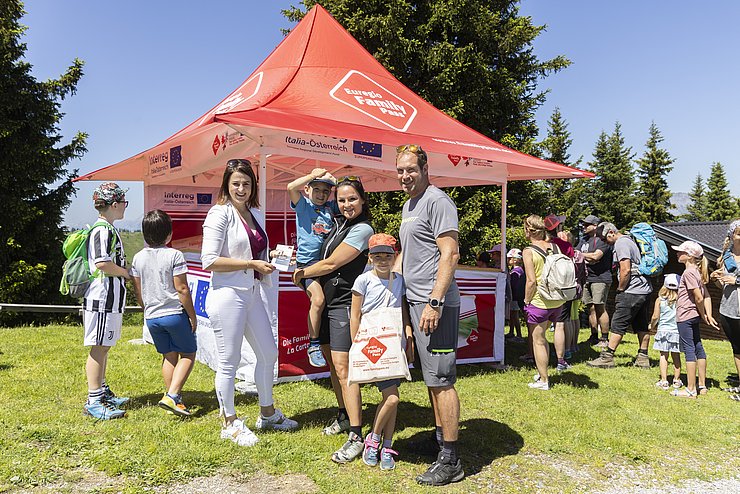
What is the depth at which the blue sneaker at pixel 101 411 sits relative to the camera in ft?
13.4

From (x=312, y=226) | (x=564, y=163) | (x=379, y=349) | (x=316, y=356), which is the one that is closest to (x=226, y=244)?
(x=312, y=226)

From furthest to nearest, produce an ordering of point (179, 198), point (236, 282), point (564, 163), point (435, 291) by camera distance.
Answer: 1. point (564, 163)
2. point (179, 198)
3. point (236, 282)
4. point (435, 291)

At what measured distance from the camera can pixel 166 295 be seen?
4133 millimetres

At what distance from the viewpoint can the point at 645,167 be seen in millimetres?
45875

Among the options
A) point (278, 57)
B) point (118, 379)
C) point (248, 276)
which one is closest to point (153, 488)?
point (248, 276)

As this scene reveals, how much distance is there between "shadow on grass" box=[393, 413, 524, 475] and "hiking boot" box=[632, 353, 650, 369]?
3.64 metres

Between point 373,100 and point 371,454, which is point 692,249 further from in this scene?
point 371,454

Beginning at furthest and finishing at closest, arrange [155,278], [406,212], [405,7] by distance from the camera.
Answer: [405,7]
[155,278]
[406,212]

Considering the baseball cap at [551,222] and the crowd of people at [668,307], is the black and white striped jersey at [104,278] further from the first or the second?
the baseball cap at [551,222]

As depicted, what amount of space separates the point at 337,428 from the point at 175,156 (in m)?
4.94

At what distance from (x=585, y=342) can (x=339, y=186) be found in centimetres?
701

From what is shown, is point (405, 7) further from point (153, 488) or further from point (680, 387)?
point (153, 488)

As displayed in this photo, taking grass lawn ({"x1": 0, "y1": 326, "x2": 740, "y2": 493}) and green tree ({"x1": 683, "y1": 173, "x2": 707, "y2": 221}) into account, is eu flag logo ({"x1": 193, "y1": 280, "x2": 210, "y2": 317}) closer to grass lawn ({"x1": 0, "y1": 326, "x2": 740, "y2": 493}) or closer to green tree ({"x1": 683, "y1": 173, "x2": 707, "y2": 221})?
grass lawn ({"x1": 0, "y1": 326, "x2": 740, "y2": 493})

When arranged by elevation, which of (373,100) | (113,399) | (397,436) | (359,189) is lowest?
(397,436)
